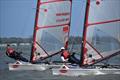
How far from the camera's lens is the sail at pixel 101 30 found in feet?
93.3

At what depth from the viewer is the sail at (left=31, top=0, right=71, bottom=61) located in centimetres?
3431

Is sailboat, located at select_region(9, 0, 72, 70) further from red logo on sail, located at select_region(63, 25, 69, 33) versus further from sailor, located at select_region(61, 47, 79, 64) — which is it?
sailor, located at select_region(61, 47, 79, 64)

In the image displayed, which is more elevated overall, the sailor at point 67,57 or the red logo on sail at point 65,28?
the red logo on sail at point 65,28

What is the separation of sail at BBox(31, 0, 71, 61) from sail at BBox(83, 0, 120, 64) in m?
5.88

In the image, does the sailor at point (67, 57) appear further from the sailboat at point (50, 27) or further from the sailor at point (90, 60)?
the sailboat at point (50, 27)

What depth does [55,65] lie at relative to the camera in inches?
1298

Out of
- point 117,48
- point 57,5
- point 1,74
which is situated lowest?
point 1,74

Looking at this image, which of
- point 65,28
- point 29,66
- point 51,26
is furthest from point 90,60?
point 51,26

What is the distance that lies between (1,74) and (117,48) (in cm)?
755

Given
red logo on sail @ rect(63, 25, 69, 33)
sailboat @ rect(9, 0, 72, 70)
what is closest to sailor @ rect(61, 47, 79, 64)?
sailboat @ rect(9, 0, 72, 70)

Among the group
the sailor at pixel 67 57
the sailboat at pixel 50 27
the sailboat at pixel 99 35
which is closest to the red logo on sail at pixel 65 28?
the sailboat at pixel 50 27

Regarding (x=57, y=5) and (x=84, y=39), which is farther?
(x=57, y=5)

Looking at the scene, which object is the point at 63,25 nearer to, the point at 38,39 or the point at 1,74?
the point at 38,39

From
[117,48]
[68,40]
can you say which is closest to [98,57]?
[117,48]
